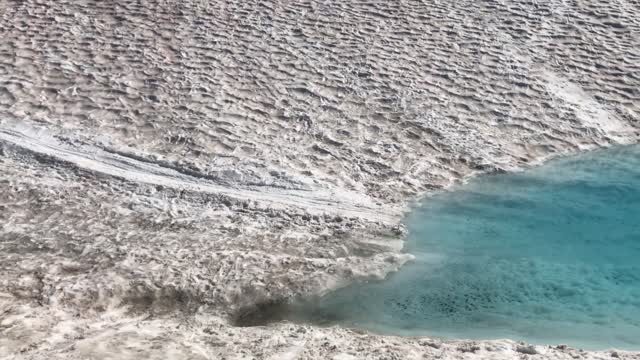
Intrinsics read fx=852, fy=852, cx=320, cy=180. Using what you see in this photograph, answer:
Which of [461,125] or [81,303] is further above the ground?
[461,125]

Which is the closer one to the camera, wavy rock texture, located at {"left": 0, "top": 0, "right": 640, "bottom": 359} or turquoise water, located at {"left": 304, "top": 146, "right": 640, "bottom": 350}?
wavy rock texture, located at {"left": 0, "top": 0, "right": 640, "bottom": 359}

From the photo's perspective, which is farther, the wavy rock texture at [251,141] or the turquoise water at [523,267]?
the turquoise water at [523,267]

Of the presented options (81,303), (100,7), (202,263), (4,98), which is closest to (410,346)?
(202,263)

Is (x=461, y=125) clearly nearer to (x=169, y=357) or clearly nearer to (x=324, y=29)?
(x=324, y=29)

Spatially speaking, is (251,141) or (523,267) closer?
(523,267)

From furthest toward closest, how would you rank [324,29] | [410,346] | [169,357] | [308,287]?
[324,29] → [308,287] → [410,346] → [169,357]
